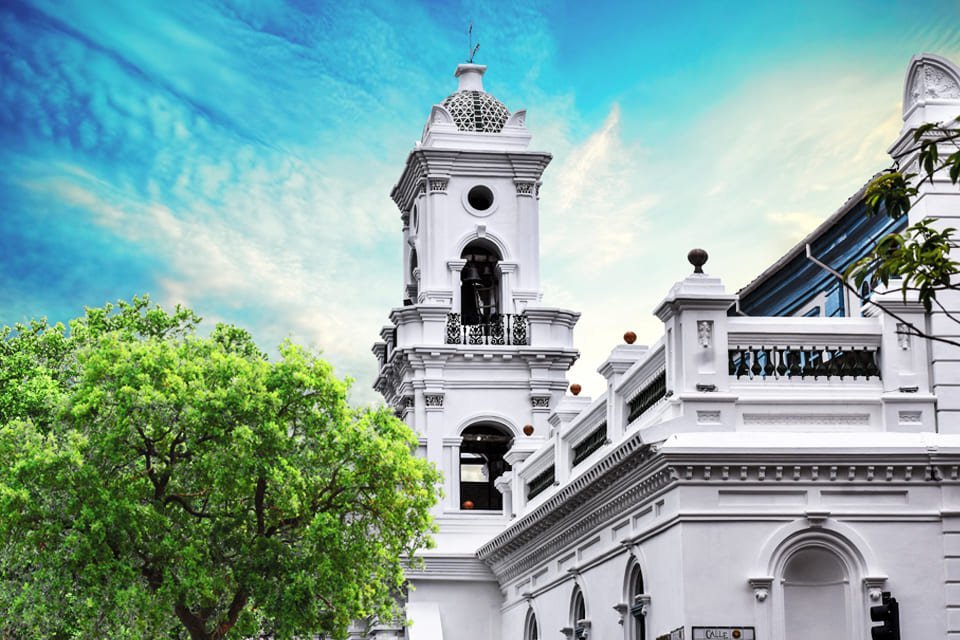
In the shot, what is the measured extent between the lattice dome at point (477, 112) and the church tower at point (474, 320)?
0.03 meters

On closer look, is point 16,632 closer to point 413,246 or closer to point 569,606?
point 569,606

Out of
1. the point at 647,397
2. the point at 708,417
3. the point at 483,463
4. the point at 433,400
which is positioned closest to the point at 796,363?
the point at 708,417

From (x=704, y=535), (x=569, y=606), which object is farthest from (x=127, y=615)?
(x=704, y=535)

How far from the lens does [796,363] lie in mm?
25016

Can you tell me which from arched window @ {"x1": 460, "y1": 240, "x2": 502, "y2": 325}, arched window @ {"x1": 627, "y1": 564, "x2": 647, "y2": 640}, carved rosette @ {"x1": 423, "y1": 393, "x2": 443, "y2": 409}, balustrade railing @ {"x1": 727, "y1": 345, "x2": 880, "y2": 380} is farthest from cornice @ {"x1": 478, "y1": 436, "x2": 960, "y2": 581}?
arched window @ {"x1": 460, "y1": 240, "x2": 502, "y2": 325}

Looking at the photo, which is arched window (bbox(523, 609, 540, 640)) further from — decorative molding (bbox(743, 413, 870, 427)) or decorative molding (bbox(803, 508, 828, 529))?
decorative molding (bbox(803, 508, 828, 529))

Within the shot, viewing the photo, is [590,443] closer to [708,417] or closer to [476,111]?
[708,417]

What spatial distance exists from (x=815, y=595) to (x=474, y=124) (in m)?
24.8

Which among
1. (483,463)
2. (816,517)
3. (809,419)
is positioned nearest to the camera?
(816,517)

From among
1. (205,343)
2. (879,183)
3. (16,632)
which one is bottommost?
(16,632)

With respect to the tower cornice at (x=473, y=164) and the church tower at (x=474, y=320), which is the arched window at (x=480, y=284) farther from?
the tower cornice at (x=473, y=164)

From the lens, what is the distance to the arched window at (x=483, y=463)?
4503cm

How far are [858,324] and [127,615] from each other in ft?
53.0

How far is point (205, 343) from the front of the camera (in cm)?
3631
